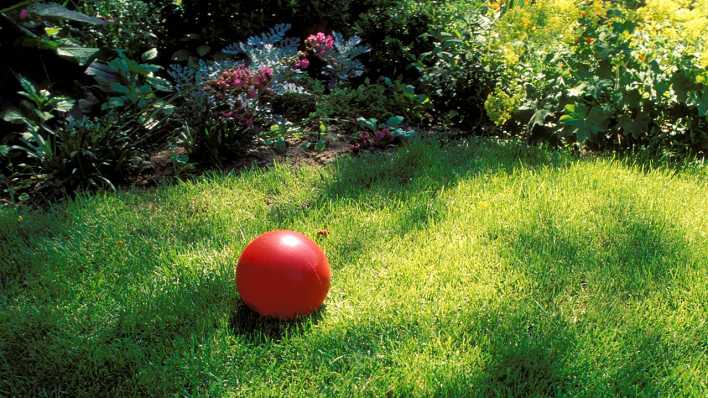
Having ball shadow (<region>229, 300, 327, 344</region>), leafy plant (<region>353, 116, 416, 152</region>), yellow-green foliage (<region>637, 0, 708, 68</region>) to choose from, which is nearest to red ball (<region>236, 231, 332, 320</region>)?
ball shadow (<region>229, 300, 327, 344</region>)

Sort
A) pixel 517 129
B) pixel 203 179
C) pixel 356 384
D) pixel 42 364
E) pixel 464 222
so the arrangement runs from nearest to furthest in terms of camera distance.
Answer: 1. pixel 356 384
2. pixel 42 364
3. pixel 464 222
4. pixel 203 179
5. pixel 517 129

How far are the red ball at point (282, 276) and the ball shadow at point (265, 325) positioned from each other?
0.12 ft

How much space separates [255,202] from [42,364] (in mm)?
1541

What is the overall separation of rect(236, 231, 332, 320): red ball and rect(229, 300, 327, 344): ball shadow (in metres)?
0.04

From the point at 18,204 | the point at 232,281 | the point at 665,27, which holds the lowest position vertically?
the point at 18,204

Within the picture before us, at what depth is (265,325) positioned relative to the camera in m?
2.79

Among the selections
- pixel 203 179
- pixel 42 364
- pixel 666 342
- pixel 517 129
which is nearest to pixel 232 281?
pixel 42 364

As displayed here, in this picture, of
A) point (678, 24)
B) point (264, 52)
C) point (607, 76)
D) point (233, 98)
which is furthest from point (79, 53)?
point (678, 24)

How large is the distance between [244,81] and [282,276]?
2.21 meters

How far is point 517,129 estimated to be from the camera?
4.80 metres

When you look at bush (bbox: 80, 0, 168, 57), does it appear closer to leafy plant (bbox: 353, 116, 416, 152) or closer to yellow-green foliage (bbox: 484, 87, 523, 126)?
leafy plant (bbox: 353, 116, 416, 152)

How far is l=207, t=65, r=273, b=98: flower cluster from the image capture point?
4516 millimetres

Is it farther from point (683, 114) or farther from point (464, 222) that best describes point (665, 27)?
point (464, 222)

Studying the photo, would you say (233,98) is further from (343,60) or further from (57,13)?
(57,13)
